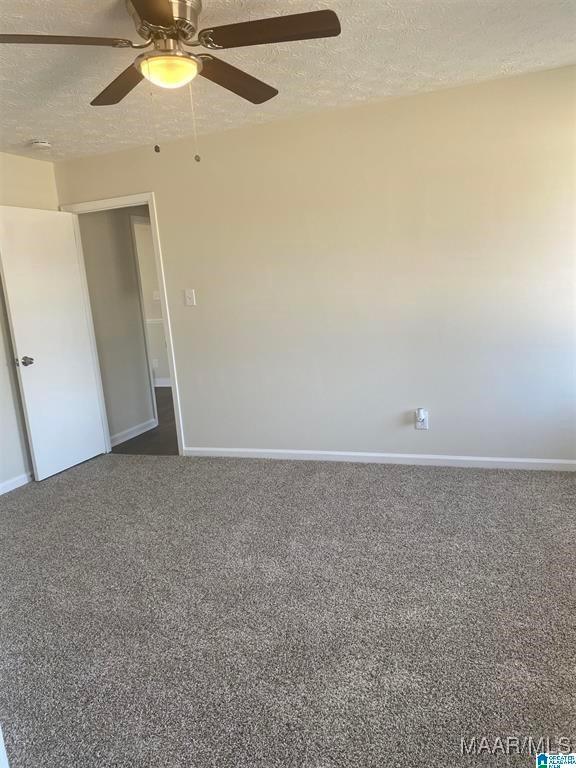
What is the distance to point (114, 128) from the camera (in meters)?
3.28

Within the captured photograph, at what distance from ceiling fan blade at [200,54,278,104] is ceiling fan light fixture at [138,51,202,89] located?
0.20ft

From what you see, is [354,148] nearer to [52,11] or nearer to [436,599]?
[52,11]

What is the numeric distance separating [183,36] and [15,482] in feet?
10.6

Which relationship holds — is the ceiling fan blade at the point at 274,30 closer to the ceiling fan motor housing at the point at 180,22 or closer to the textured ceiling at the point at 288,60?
the ceiling fan motor housing at the point at 180,22

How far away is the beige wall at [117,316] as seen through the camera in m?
4.45

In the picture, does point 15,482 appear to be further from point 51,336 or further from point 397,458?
point 397,458

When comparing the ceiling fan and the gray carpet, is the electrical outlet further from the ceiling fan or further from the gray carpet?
the ceiling fan

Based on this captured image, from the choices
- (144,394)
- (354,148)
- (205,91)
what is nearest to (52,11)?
(205,91)

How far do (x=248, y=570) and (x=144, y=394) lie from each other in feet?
10.0

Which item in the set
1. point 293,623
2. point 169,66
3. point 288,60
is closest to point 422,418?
point 293,623

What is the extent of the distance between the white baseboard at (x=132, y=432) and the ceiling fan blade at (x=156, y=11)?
3586 millimetres

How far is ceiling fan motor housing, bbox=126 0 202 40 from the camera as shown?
1.73 meters

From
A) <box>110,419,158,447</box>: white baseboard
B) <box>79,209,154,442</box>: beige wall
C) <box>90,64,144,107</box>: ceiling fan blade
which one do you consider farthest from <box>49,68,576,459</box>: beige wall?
<box>90,64,144,107</box>: ceiling fan blade

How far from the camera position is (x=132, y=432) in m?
4.89
